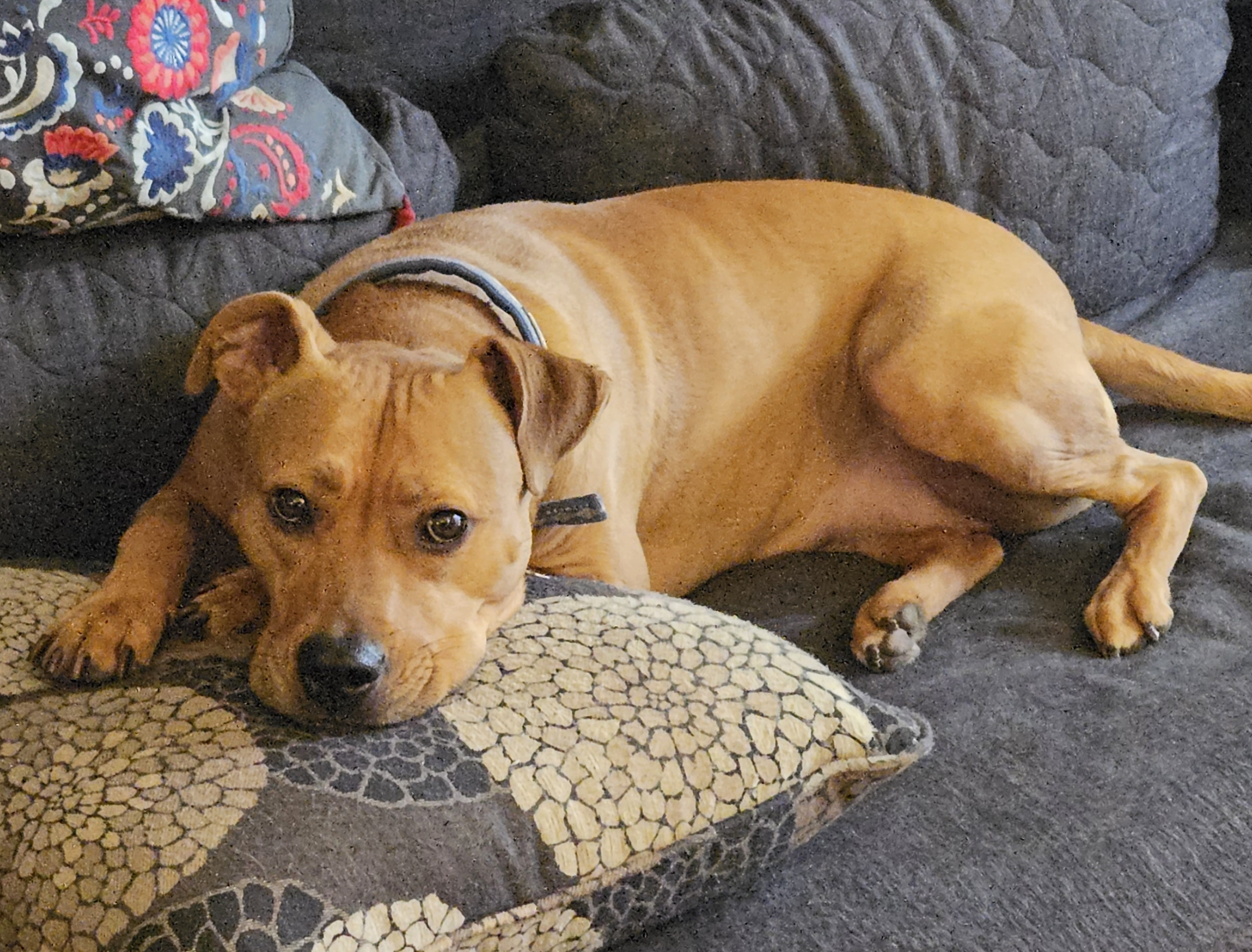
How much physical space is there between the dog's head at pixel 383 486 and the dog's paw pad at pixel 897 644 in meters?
0.57

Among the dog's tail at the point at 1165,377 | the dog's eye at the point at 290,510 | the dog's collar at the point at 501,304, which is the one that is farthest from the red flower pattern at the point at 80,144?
the dog's tail at the point at 1165,377

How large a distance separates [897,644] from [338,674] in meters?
0.88

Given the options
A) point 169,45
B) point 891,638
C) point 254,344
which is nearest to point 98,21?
point 169,45

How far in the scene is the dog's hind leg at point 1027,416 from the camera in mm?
1923

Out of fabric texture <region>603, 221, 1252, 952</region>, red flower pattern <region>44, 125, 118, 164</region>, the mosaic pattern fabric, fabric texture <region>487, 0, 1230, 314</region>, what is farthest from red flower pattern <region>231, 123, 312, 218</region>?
fabric texture <region>603, 221, 1252, 952</region>

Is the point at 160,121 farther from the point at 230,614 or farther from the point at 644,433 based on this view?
the point at 644,433

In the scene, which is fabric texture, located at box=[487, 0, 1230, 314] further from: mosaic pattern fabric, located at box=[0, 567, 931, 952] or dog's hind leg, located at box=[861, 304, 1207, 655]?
mosaic pattern fabric, located at box=[0, 567, 931, 952]

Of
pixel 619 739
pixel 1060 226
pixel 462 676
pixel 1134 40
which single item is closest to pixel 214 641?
pixel 462 676

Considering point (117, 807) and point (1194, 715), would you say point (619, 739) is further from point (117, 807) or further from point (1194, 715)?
point (1194, 715)

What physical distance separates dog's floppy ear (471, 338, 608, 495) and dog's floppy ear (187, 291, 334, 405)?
0.73 ft

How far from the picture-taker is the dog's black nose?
4.00 ft

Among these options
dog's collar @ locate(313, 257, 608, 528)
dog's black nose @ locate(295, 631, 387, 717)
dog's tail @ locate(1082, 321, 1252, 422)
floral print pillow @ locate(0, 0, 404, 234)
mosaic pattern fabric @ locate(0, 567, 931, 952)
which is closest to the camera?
mosaic pattern fabric @ locate(0, 567, 931, 952)

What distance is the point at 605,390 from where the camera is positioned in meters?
1.51

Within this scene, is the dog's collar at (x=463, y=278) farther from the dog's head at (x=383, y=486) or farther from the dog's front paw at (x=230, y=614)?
the dog's front paw at (x=230, y=614)
